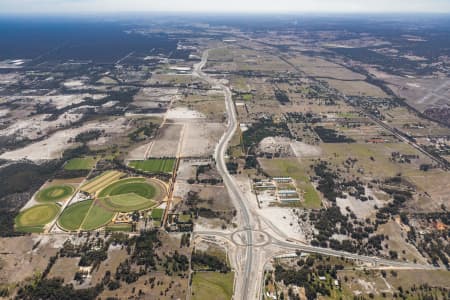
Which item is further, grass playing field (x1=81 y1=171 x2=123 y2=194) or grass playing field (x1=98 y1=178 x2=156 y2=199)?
grass playing field (x1=81 y1=171 x2=123 y2=194)

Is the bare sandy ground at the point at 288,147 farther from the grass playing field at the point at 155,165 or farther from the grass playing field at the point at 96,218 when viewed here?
the grass playing field at the point at 96,218

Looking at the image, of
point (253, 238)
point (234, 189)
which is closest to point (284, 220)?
point (253, 238)

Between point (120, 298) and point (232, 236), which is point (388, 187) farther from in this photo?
point (120, 298)

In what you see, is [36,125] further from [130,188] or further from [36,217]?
[130,188]

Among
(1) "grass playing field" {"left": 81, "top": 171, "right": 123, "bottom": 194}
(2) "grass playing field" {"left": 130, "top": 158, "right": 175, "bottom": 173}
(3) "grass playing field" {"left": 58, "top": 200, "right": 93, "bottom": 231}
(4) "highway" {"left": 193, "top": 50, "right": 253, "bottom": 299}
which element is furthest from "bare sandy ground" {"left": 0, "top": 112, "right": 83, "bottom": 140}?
(4) "highway" {"left": 193, "top": 50, "right": 253, "bottom": 299}

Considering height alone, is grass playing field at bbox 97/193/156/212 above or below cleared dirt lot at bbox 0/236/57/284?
above

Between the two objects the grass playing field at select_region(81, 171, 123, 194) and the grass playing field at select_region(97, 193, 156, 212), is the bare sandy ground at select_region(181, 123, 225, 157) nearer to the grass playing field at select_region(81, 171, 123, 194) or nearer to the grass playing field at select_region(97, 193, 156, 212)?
the grass playing field at select_region(81, 171, 123, 194)

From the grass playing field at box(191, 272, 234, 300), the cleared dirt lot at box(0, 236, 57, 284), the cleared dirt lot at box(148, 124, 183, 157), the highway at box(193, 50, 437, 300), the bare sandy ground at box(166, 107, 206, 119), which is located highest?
the bare sandy ground at box(166, 107, 206, 119)

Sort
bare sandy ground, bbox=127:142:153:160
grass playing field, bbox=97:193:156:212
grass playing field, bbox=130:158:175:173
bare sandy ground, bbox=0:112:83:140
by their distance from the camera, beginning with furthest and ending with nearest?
bare sandy ground, bbox=0:112:83:140, bare sandy ground, bbox=127:142:153:160, grass playing field, bbox=130:158:175:173, grass playing field, bbox=97:193:156:212
